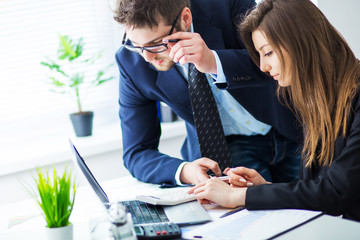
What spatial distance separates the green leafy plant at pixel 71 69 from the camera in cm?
277

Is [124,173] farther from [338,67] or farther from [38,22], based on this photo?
[338,67]

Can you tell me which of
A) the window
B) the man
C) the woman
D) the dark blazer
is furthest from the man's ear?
the window

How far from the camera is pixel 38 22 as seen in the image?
9.66ft

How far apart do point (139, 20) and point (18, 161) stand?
1.42m

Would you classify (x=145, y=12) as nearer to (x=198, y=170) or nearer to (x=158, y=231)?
(x=198, y=170)

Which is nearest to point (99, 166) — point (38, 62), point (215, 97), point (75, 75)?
point (75, 75)

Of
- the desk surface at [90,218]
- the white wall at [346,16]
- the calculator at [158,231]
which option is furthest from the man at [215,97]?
the white wall at [346,16]

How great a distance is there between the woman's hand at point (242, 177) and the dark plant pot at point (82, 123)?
1575 millimetres

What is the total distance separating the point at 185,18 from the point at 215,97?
14.6 inches

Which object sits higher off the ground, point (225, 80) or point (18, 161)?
point (225, 80)

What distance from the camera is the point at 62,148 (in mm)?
2805

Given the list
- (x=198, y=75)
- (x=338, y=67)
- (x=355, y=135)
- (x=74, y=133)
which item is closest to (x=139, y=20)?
(x=198, y=75)

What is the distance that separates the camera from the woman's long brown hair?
1.39m

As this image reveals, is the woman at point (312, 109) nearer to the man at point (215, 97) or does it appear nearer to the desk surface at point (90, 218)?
the desk surface at point (90, 218)
